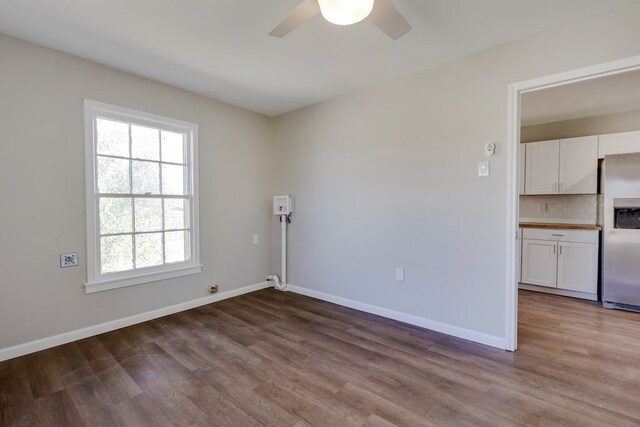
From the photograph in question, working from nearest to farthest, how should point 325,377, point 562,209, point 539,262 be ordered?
point 325,377
point 539,262
point 562,209

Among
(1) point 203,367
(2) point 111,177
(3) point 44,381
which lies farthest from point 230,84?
(3) point 44,381

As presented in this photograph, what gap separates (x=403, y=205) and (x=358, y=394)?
1782mm

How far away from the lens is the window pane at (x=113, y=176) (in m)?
2.74

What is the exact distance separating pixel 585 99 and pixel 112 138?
519 cm

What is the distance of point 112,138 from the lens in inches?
111

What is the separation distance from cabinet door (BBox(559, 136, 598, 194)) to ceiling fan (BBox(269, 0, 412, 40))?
3.64m

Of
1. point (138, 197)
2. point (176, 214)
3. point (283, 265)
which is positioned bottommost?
point (283, 265)

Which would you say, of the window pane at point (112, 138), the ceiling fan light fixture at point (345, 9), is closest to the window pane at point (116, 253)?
the window pane at point (112, 138)

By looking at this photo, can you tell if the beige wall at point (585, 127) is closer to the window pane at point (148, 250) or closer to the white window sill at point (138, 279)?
the white window sill at point (138, 279)

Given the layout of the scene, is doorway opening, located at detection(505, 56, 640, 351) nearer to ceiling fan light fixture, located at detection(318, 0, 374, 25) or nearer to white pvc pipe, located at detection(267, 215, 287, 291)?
ceiling fan light fixture, located at detection(318, 0, 374, 25)

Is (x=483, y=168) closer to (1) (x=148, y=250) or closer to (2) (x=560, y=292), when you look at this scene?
(2) (x=560, y=292)

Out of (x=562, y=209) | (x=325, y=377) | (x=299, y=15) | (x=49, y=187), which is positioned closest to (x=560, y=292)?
(x=562, y=209)

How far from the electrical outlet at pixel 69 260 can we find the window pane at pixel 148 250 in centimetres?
50

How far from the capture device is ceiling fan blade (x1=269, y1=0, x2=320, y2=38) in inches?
60.9
